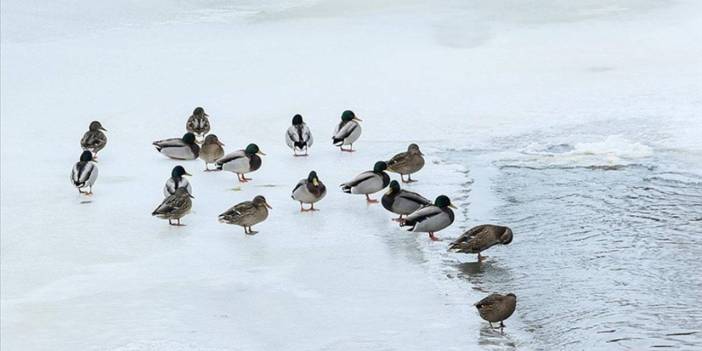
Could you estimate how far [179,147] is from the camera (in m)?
13.6

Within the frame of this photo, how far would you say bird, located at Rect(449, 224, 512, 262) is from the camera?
377 inches

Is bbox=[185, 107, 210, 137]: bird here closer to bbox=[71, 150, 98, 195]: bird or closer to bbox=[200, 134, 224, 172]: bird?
bbox=[200, 134, 224, 172]: bird

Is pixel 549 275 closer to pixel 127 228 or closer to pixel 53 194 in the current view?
pixel 127 228

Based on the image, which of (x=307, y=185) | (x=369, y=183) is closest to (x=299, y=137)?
(x=369, y=183)

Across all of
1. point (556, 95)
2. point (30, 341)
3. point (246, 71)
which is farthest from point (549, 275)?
point (246, 71)

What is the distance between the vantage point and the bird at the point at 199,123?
14430 mm

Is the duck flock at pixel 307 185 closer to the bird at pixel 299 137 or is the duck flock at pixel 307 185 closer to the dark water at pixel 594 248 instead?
the bird at pixel 299 137

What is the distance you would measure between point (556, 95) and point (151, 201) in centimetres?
612

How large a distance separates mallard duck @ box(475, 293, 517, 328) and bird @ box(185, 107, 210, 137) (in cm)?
698

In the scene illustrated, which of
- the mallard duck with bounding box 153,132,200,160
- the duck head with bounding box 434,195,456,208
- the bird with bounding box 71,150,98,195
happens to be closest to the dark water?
the duck head with bounding box 434,195,456,208

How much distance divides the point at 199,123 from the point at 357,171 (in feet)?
7.93

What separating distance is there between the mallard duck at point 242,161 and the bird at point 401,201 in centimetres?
203

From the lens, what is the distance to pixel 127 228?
436 inches

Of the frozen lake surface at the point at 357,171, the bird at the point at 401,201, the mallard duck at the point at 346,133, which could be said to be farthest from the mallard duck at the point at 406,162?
the mallard duck at the point at 346,133
